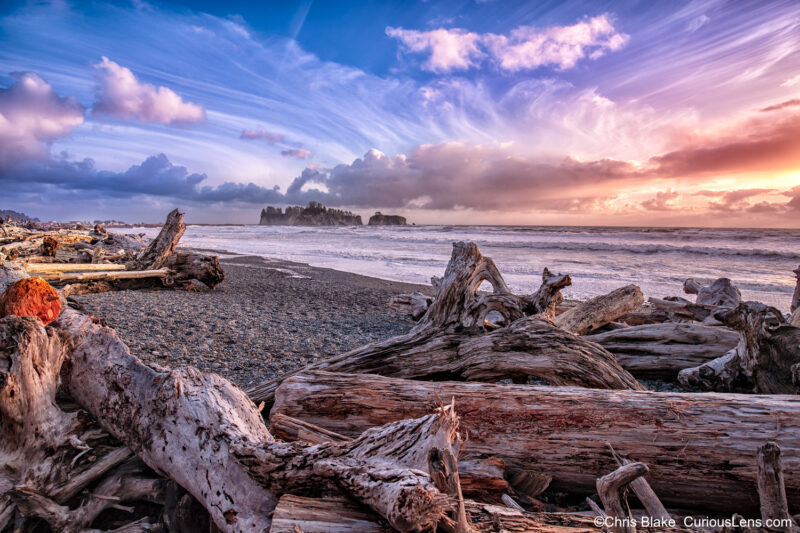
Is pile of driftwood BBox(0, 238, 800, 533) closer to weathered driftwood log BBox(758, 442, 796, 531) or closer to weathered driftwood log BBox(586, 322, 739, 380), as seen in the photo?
weathered driftwood log BBox(758, 442, 796, 531)

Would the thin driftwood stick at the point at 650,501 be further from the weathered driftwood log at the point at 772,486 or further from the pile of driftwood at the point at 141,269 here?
the pile of driftwood at the point at 141,269

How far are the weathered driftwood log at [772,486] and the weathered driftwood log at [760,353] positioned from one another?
8.01ft

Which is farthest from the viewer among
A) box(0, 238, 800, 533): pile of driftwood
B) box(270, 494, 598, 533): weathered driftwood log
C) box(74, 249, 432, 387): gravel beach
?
box(74, 249, 432, 387): gravel beach

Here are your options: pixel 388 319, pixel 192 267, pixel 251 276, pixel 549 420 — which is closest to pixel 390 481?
pixel 549 420

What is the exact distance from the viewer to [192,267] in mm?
10312

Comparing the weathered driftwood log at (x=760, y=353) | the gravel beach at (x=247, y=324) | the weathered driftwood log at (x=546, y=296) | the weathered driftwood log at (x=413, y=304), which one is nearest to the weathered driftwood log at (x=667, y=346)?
the weathered driftwood log at (x=760, y=353)

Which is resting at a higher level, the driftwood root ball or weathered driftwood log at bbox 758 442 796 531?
the driftwood root ball

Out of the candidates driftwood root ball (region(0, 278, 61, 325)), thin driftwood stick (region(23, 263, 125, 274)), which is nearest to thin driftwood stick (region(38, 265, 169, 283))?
thin driftwood stick (region(23, 263, 125, 274))

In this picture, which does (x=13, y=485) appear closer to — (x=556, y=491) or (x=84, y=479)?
(x=84, y=479)

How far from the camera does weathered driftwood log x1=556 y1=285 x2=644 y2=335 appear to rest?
5672mm

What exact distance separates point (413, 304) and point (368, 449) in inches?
242

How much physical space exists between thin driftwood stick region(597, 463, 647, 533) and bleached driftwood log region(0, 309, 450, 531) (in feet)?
2.19

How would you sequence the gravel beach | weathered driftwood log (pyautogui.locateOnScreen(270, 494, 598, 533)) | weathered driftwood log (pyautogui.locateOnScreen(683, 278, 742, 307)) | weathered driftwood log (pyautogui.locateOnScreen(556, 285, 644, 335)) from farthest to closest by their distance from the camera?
weathered driftwood log (pyautogui.locateOnScreen(683, 278, 742, 307)) < weathered driftwood log (pyautogui.locateOnScreen(556, 285, 644, 335)) < the gravel beach < weathered driftwood log (pyautogui.locateOnScreen(270, 494, 598, 533))

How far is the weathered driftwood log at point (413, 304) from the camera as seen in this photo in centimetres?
768
